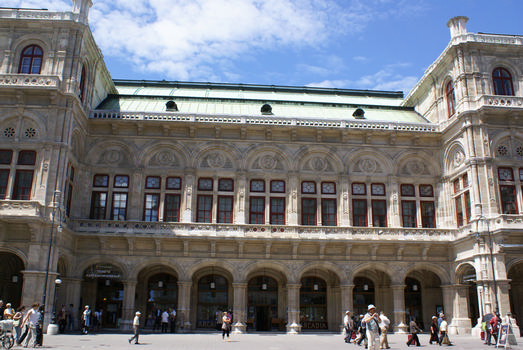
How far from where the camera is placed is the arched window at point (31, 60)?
3131 cm

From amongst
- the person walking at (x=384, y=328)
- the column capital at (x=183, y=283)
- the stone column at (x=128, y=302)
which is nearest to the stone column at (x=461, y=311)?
the person walking at (x=384, y=328)

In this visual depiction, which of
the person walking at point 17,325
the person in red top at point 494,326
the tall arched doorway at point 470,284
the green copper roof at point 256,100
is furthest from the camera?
the green copper roof at point 256,100

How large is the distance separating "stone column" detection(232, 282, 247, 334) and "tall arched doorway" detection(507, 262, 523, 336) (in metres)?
17.9

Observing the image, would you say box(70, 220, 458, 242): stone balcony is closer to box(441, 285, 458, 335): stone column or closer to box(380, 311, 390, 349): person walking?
box(441, 285, 458, 335): stone column

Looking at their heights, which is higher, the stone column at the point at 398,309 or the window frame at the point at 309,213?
the window frame at the point at 309,213

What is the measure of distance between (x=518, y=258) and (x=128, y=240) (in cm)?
2383

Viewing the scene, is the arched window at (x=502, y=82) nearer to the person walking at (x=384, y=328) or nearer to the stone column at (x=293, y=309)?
the stone column at (x=293, y=309)

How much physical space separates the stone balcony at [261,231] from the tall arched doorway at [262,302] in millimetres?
4571

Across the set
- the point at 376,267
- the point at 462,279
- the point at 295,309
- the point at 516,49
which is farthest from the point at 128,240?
the point at 516,49

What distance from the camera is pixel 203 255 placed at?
32000 millimetres

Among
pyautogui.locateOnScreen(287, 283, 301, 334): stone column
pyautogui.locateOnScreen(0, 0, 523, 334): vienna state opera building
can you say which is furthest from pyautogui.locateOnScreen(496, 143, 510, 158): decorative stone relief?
pyautogui.locateOnScreen(287, 283, 301, 334): stone column

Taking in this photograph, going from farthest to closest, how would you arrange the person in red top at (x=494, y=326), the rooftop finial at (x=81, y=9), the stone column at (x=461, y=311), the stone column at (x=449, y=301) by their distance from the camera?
the rooftop finial at (x=81, y=9)
the stone column at (x=449, y=301)
the stone column at (x=461, y=311)
the person in red top at (x=494, y=326)

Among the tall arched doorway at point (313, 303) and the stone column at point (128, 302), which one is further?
the tall arched doorway at point (313, 303)

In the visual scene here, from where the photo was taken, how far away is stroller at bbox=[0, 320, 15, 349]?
17.8 metres
